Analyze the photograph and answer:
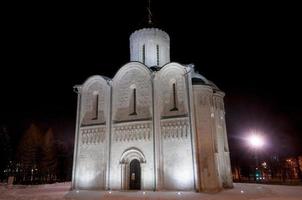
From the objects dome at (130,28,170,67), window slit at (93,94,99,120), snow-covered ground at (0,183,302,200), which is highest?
A: dome at (130,28,170,67)

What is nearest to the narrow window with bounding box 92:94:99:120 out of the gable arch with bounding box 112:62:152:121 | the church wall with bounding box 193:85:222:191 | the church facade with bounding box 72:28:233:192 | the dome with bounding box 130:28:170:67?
the church facade with bounding box 72:28:233:192

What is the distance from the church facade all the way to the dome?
112 centimetres

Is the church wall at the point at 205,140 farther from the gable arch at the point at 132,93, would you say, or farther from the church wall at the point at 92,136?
the church wall at the point at 92,136

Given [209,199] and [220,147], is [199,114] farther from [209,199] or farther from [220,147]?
[209,199]

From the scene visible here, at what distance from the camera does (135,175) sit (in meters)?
18.2

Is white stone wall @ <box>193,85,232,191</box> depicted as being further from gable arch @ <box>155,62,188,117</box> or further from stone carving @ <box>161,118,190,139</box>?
gable arch @ <box>155,62,188,117</box>

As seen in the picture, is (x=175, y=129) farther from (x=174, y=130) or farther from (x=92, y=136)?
(x=92, y=136)

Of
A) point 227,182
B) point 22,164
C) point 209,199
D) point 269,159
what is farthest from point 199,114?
point 22,164

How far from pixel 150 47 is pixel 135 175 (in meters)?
10.6

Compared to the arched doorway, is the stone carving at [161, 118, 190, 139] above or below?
above

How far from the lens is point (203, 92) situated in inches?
718

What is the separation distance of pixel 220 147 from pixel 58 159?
27.9 metres

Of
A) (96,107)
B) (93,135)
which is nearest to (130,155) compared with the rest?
(93,135)

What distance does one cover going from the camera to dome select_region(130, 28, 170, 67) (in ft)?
71.9
